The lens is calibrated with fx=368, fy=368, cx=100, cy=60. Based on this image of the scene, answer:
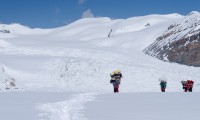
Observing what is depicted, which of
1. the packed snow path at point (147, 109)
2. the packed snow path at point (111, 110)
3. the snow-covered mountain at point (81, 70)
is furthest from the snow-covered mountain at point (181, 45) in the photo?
the packed snow path at point (111, 110)

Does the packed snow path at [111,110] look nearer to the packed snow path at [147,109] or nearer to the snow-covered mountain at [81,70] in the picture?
the packed snow path at [147,109]

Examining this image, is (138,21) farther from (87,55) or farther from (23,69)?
(23,69)

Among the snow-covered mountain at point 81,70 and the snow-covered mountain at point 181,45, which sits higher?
the snow-covered mountain at point 181,45

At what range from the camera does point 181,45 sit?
41.9 metres

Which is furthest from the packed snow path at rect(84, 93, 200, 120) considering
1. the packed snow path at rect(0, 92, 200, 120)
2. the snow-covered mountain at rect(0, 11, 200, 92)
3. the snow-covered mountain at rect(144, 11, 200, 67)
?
the snow-covered mountain at rect(144, 11, 200, 67)

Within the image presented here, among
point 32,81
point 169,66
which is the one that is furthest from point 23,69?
point 169,66

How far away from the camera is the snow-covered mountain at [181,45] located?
131 ft

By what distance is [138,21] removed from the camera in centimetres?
7700

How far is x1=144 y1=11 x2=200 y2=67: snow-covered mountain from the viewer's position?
131ft

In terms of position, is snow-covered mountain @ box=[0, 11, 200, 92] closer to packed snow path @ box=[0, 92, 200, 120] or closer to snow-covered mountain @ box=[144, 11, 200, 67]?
snow-covered mountain @ box=[144, 11, 200, 67]

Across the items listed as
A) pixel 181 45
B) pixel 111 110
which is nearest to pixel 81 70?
pixel 181 45

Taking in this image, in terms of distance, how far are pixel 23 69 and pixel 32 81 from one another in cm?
292

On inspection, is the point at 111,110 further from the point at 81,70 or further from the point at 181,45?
the point at 181,45

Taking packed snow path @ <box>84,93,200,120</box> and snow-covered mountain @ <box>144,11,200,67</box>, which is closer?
packed snow path @ <box>84,93,200,120</box>
